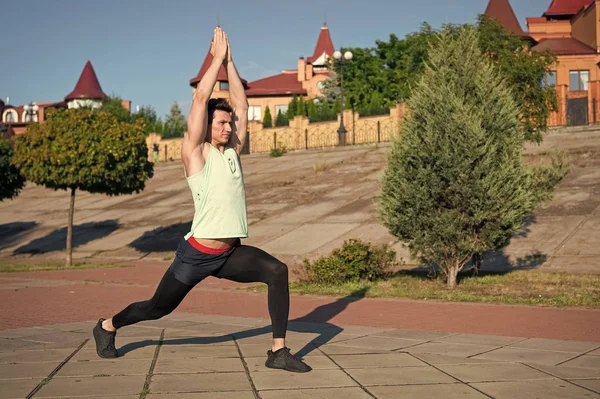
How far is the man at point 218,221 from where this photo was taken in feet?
17.4

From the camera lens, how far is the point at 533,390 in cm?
484

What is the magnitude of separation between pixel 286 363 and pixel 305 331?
218 centimetres

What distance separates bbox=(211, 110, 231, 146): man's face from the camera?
18.1 feet

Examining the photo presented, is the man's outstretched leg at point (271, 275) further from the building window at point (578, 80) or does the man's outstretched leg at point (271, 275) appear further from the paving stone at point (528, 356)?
the building window at point (578, 80)

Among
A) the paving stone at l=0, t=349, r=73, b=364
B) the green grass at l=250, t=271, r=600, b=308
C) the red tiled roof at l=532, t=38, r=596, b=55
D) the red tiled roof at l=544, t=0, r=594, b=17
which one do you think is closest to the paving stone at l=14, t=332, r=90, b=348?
the paving stone at l=0, t=349, r=73, b=364

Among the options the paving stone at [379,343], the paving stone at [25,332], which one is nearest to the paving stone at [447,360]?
the paving stone at [379,343]

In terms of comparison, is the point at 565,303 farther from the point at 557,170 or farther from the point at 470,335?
the point at 557,170

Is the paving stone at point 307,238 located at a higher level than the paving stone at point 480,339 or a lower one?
lower

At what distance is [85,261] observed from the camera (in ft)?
66.1

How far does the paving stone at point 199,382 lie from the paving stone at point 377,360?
2.95ft

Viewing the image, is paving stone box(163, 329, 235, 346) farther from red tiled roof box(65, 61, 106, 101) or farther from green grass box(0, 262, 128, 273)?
red tiled roof box(65, 61, 106, 101)

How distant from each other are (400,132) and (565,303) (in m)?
3.64

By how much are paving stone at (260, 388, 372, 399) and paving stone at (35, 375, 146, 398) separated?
2.92 ft

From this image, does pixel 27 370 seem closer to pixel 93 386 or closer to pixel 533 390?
pixel 93 386
